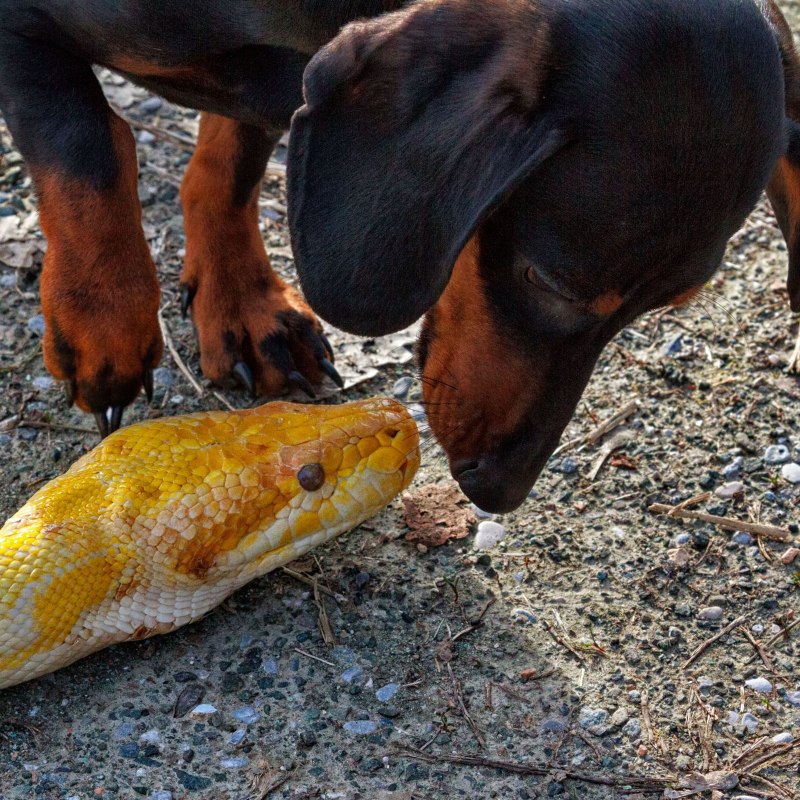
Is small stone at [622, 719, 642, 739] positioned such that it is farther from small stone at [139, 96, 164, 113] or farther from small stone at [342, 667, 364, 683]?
small stone at [139, 96, 164, 113]

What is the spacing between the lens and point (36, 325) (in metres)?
4.36

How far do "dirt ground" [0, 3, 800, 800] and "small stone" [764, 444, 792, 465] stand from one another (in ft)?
0.06

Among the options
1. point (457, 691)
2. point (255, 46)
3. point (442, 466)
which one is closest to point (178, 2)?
point (255, 46)

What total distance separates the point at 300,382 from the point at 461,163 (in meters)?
1.73

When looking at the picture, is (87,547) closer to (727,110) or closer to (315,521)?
(315,521)

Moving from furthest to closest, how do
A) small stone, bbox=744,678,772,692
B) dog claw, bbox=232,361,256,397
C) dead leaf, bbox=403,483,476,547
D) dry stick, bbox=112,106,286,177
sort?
1. dry stick, bbox=112,106,286,177
2. dog claw, bbox=232,361,256,397
3. dead leaf, bbox=403,483,476,547
4. small stone, bbox=744,678,772,692

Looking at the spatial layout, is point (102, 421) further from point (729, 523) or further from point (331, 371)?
point (729, 523)

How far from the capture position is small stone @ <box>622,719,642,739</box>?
10.4ft

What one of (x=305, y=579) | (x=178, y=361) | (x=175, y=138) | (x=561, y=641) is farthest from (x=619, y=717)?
(x=175, y=138)

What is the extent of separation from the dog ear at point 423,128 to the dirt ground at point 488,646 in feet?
3.67

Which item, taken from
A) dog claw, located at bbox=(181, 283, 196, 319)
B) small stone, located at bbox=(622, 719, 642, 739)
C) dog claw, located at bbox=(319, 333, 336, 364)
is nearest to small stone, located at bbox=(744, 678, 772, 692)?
small stone, located at bbox=(622, 719, 642, 739)

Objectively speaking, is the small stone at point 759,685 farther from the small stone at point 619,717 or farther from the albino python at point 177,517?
the albino python at point 177,517

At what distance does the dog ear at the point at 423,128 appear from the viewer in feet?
8.29

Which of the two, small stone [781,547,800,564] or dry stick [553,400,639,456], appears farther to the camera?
dry stick [553,400,639,456]
